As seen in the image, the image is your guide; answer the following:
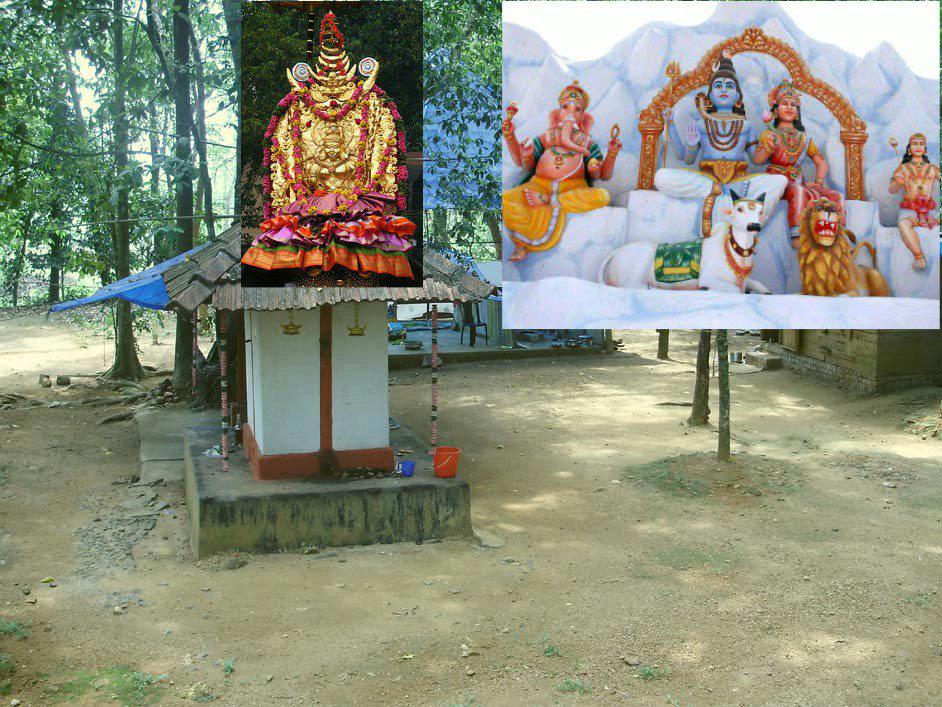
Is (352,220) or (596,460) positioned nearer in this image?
(352,220)

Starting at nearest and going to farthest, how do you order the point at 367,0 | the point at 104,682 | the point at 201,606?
the point at 104,682, the point at 201,606, the point at 367,0

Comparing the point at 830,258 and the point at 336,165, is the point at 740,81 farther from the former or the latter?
the point at 336,165

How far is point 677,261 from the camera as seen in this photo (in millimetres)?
11977

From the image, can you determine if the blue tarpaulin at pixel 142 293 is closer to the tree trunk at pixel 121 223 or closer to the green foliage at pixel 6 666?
the tree trunk at pixel 121 223

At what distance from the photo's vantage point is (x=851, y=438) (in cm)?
1245

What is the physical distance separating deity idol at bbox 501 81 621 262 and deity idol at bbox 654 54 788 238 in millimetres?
852

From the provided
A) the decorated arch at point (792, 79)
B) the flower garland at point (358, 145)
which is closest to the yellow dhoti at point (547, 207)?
the decorated arch at point (792, 79)

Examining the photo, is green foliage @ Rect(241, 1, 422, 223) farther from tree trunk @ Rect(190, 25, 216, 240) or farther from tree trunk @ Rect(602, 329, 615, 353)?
tree trunk @ Rect(602, 329, 615, 353)

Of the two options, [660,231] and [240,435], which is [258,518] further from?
[660,231]

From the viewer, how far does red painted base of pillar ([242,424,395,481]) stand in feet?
27.9

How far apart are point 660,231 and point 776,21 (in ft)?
10.2

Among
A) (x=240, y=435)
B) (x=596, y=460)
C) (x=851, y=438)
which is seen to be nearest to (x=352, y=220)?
(x=240, y=435)

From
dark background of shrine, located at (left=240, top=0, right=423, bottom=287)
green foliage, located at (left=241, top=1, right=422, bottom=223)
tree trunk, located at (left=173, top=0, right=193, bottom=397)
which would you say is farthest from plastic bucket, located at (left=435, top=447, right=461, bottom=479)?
tree trunk, located at (left=173, top=0, right=193, bottom=397)

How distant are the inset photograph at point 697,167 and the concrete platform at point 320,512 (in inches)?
154
